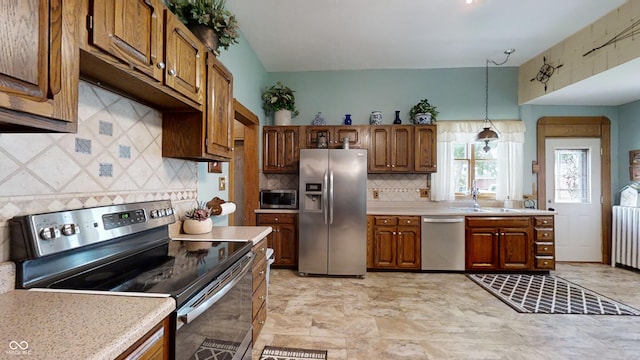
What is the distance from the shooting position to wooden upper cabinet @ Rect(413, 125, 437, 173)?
4.14 m

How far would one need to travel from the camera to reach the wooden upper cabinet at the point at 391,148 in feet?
13.7

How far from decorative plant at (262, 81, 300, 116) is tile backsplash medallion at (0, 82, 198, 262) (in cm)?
240

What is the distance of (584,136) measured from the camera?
14.5 ft

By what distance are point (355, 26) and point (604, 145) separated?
14.0ft

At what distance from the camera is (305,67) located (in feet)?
14.6

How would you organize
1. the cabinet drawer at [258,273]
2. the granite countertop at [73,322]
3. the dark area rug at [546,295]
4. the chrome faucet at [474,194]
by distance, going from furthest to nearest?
the chrome faucet at [474,194]
the dark area rug at [546,295]
the cabinet drawer at [258,273]
the granite countertop at [73,322]

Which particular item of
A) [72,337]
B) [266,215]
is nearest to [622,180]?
[266,215]

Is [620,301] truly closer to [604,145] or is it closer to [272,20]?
[604,145]

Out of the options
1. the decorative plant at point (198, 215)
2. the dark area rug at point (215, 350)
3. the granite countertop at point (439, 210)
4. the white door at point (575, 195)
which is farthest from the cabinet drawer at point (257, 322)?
the white door at point (575, 195)

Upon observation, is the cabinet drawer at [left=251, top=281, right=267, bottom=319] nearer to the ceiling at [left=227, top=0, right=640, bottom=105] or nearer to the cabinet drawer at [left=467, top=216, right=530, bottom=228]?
the ceiling at [left=227, top=0, right=640, bottom=105]

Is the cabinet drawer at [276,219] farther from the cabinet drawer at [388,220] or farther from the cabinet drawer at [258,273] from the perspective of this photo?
the cabinet drawer at [258,273]

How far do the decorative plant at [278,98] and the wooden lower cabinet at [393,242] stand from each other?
2.02 metres

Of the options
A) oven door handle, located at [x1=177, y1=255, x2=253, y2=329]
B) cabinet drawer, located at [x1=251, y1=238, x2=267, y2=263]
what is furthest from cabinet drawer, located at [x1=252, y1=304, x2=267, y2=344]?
oven door handle, located at [x1=177, y1=255, x2=253, y2=329]

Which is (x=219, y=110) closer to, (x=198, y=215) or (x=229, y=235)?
(x=198, y=215)
